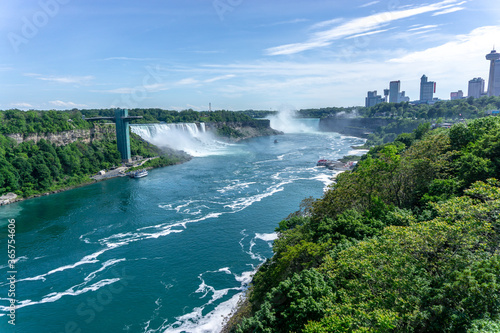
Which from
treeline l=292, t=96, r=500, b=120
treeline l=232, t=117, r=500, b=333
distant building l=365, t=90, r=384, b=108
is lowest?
treeline l=232, t=117, r=500, b=333

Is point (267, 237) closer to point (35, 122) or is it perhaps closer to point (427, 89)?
point (35, 122)

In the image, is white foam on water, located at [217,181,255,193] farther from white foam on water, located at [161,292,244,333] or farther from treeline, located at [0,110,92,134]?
treeline, located at [0,110,92,134]

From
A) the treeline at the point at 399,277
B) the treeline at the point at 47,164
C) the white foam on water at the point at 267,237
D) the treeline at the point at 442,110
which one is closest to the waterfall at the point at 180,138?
the treeline at the point at 47,164

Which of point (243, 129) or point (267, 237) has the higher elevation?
point (243, 129)

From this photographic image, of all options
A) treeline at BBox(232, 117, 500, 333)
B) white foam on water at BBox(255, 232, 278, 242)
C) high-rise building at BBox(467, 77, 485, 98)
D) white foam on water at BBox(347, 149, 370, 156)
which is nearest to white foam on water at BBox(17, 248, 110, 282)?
white foam on water at BBox(255, 232, 278, 242)

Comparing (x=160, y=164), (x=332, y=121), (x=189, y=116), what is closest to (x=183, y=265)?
(x=160, y=164)

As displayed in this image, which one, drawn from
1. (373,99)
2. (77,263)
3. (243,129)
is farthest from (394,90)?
(77,263)

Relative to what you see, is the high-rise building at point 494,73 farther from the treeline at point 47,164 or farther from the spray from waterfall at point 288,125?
the treeline at point 47,164
